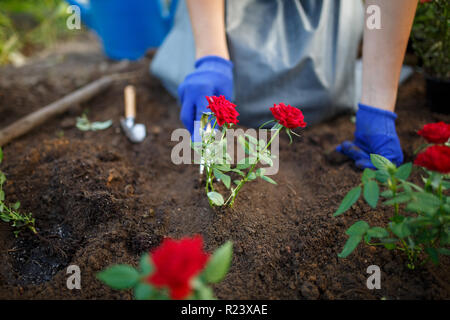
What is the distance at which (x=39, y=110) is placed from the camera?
202 centimetres

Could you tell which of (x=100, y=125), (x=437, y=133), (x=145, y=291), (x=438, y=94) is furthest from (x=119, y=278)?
(x=438, y=94)

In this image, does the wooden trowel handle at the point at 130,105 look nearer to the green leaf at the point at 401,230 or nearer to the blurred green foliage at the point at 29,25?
the green leaf at the point at 401,230

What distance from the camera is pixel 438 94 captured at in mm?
1831

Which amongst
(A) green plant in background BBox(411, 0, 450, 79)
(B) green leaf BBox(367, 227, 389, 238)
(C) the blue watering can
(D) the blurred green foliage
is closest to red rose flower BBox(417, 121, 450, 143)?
(B) green leaf BBox(367, 227, 389, 238)

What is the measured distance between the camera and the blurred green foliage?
3.29 metres

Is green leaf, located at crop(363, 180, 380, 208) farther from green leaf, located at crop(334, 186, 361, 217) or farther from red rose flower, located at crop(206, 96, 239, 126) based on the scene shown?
red rose flower, located at crop(206, 96, 239, 126)

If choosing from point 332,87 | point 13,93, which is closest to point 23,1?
point 13,93

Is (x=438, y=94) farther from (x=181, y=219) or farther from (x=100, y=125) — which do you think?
(x=100, y=125)

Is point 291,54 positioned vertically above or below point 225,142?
above

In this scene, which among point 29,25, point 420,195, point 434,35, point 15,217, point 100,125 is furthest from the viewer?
point 29,25

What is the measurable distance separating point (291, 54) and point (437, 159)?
122 centimetres
